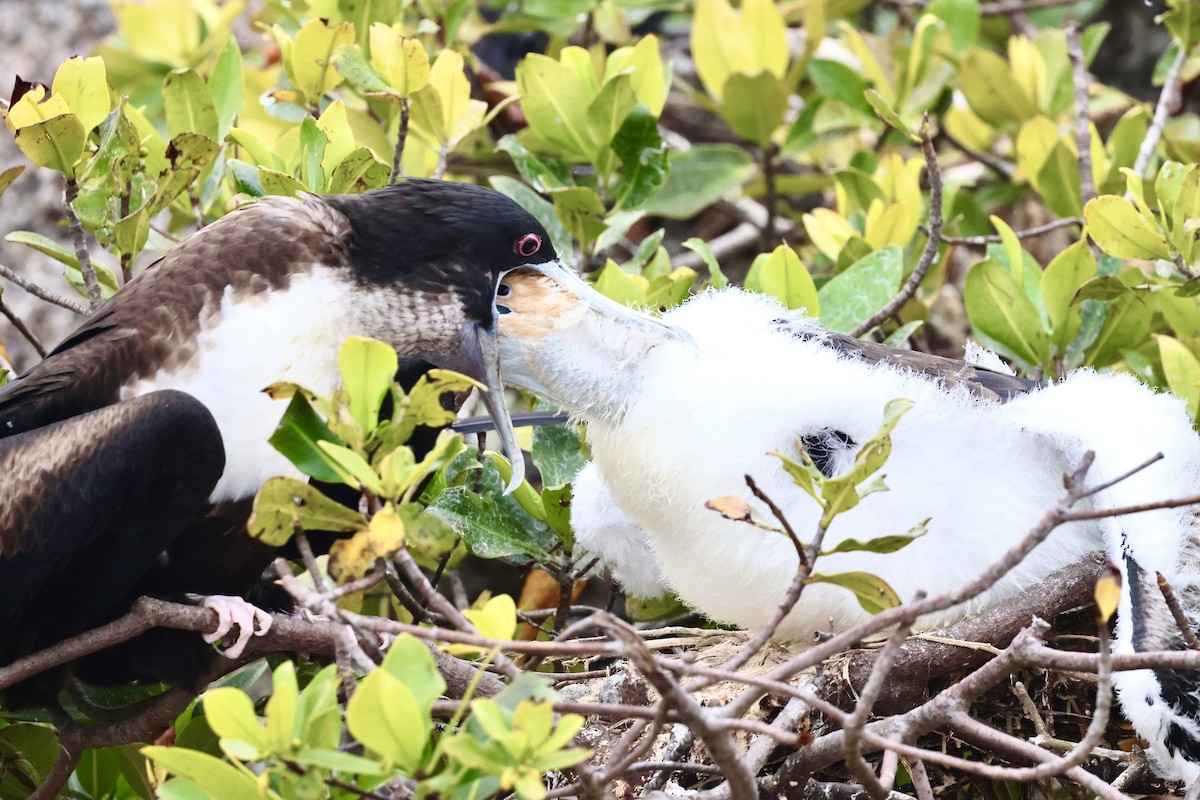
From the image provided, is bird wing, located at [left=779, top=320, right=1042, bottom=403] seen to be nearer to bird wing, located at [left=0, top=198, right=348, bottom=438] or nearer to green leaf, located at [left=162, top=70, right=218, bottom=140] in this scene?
bird wing, located at [left=0, top=198, right=348, bottom=438]

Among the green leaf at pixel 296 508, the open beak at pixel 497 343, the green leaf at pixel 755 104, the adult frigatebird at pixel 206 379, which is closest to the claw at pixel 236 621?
the adult frigatebird at pixel 206 379

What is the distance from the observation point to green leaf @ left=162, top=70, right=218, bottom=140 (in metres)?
2.29

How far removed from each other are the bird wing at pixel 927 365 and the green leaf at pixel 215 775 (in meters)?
1.11

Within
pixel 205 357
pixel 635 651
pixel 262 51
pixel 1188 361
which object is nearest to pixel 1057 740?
pixel 1188 361

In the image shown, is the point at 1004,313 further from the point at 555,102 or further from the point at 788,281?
the point at 555,102

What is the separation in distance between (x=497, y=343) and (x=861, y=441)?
22.8 inches

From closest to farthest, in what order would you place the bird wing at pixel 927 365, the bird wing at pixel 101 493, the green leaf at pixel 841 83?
the bird wing at pixel 101 493
the bird wing at pixel 927 365
the green leaf at pixel 841 83

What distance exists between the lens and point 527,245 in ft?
6.97

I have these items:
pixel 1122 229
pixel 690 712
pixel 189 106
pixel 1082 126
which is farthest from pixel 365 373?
pixel 1082 126

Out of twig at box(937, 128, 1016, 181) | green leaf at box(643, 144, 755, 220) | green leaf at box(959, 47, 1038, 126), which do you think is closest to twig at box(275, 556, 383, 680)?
green leaf at box(643, 144, 755, 220)

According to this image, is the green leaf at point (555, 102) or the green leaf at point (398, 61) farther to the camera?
the green leaf at point (555, 102)

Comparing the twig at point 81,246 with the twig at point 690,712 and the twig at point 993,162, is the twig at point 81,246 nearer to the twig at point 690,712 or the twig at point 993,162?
the twig at point 690,712

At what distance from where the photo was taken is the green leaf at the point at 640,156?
8.05 ft

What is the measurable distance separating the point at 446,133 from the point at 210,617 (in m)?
0.97
